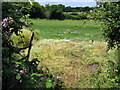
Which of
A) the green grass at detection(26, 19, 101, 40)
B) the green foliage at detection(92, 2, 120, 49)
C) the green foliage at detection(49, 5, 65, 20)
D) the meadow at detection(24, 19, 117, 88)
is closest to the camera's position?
the green foliage at detection(92, 2, 120, 49)

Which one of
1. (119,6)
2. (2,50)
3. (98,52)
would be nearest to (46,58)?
(98,52)

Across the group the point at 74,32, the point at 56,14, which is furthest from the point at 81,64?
the point at 56,14

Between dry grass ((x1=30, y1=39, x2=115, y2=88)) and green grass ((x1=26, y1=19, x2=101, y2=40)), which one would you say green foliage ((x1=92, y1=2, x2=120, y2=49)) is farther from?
dry grass ((x1=30, y1=39, x2=115, y2=88))

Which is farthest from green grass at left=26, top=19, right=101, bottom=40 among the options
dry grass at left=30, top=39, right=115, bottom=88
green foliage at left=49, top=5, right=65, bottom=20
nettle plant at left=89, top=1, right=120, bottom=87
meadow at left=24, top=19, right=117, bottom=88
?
green foliage at left=49, top=5, right=65, bottom=20

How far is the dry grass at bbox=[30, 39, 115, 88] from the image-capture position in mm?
3680

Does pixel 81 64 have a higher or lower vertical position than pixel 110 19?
lower

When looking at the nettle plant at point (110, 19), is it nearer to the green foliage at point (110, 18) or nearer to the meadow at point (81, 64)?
the green foliage at point (110, 18)

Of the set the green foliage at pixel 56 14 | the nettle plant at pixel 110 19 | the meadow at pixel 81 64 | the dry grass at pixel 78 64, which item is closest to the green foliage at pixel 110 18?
the nettle plant at pixel 110 19

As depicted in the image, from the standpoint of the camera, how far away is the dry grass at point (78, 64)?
3.68m

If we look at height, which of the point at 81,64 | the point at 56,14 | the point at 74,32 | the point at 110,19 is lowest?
the point at 56,14

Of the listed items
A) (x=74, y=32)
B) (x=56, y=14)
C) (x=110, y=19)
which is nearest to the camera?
(x=110, y=19)

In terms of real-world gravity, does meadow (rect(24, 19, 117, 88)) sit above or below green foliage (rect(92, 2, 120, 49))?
below

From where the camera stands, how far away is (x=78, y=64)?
464 cm

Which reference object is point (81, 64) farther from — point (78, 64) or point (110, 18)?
point (110, 18)
